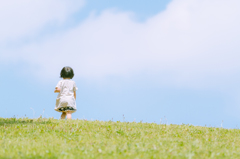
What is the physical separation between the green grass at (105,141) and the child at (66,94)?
2.03m

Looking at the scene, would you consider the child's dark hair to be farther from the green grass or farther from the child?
the green grass

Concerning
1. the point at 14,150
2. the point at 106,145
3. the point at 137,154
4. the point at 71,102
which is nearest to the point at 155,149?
the point at 137,154

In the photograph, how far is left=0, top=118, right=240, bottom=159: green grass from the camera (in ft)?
27.3

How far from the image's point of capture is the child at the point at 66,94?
1723 centimetres

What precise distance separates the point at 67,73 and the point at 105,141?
792 cm

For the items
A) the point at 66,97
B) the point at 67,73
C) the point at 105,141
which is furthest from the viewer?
the point at 67,73

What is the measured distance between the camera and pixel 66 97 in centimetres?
1723

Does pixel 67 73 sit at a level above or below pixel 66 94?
above

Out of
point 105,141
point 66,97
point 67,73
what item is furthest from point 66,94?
point 105,141

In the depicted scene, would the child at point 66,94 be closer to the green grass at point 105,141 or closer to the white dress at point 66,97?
the white dress at point 66,97

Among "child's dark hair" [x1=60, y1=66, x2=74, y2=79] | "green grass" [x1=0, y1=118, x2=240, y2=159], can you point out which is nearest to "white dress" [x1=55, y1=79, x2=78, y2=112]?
"child's dark hair" [x1=60, y1=66, x2=74, y2=79]

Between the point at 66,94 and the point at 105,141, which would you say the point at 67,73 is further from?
the point at 105,141

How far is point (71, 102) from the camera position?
17.3 meters

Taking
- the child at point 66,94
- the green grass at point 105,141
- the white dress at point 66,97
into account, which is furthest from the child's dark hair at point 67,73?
the green grass at point 105,141
